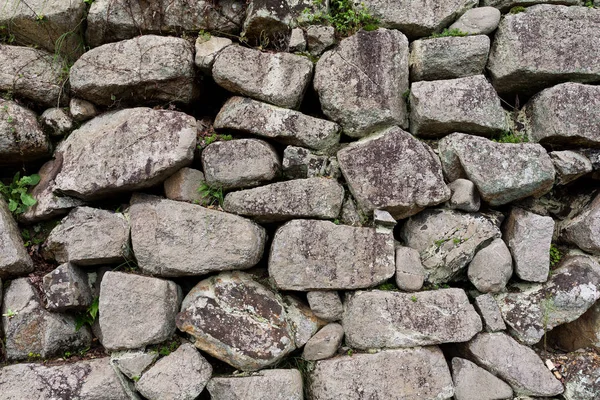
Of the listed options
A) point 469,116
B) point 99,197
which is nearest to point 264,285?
point 99,197

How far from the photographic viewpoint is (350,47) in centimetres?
322

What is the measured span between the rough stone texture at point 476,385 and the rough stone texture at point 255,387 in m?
1.09

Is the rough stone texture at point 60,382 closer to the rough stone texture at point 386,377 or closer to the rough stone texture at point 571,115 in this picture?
the rough stone texture at point 386,377

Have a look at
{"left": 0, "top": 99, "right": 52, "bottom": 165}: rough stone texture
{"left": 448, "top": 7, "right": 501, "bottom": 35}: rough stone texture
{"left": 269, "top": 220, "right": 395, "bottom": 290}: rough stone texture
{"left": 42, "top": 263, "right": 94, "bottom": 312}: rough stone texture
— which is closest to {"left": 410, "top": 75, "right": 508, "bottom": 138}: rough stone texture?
{"left": 448, "top": 7, "right": 501, "bottom": 35}: rough stone texture

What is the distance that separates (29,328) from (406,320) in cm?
255

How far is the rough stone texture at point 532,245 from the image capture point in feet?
9.98

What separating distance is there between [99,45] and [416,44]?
2466 mm

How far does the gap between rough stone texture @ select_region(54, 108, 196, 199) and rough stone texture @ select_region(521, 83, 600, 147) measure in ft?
8.28

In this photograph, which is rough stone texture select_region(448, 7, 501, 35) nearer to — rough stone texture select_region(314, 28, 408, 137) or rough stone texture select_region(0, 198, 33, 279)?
rough stone texture select_region(314, 28, 408, 137)

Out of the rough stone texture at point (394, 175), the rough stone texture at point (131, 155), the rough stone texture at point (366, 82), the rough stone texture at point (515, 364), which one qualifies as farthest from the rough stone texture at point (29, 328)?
the rough stone texture at point (515, 364)

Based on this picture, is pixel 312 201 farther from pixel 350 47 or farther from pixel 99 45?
pixel 99 45

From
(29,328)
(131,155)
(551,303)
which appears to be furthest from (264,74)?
(551,303)

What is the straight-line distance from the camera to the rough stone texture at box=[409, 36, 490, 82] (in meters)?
3.18

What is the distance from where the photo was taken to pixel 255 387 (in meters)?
2.86
